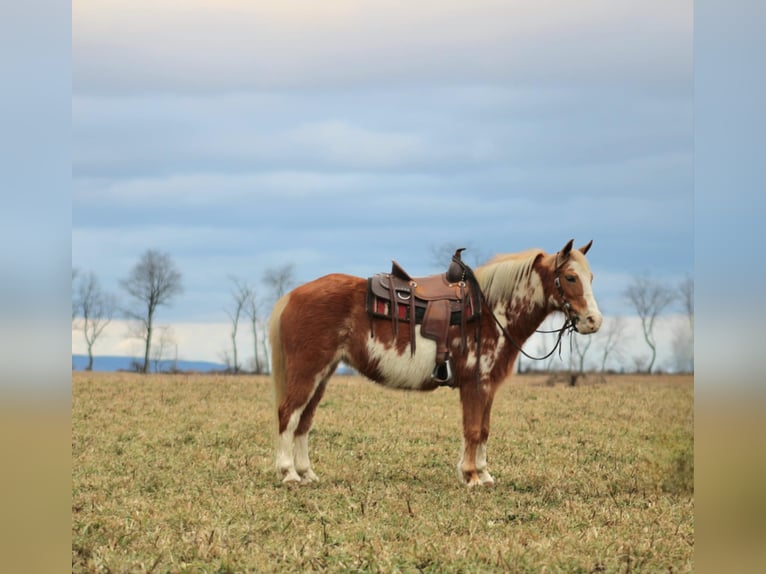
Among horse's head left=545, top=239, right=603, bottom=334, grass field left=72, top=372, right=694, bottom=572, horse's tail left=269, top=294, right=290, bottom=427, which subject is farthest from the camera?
horse's tail left=269, top=294, right=290, bottom=427

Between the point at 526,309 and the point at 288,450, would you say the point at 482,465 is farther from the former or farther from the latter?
the point at 288,450

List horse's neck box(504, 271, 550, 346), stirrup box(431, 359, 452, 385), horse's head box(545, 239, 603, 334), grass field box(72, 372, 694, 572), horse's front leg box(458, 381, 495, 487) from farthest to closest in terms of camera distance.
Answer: horse's neck box(504, 271, 550, 346)
stirrup box(431, 359, 452, 385)
horse's front leg box(458, 381, 495, 487)
horse's head box(545, 239, 603, 334)
grass field box(72, 372, 694, 572)

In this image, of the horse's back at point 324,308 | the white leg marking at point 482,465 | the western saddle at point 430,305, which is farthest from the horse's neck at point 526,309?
the horse's back at point 324,308

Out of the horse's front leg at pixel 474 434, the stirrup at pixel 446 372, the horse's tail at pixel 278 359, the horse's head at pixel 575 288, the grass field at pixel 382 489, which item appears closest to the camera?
the grass field at pixel 382 489

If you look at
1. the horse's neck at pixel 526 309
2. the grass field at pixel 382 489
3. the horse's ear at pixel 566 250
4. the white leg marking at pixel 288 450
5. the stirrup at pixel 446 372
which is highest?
the horse's ear at pixel 566 250

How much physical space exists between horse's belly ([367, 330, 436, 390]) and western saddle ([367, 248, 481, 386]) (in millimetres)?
55

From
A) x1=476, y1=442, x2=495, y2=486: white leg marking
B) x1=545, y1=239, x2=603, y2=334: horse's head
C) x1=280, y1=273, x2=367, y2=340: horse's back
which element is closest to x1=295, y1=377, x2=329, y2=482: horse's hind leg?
x1=280, y1=273, x2=367, y2=340: horse's back

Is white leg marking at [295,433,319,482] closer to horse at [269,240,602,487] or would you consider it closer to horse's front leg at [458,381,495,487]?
horse at [269,240,602,487]

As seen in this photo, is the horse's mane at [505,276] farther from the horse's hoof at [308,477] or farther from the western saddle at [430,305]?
the horse's hoof at [308,477]

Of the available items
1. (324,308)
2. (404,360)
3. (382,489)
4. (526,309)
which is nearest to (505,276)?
Result: (526,309)

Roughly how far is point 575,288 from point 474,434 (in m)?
1.76

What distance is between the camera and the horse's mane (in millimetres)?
8391

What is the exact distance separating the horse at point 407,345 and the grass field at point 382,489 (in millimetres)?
551

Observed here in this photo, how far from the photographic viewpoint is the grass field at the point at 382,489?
546 centimetres
